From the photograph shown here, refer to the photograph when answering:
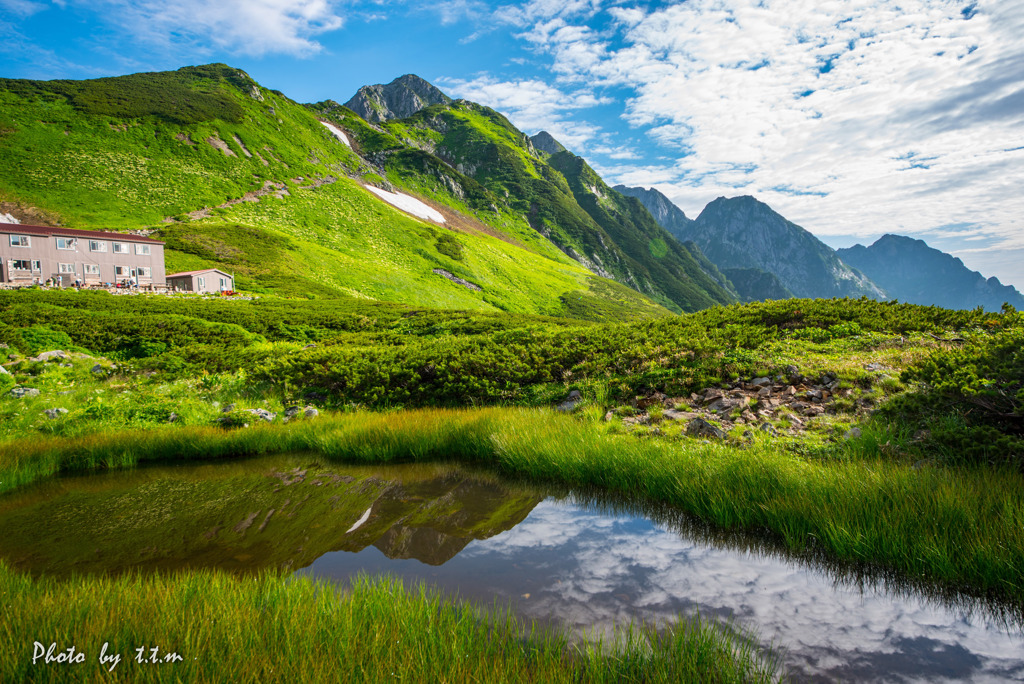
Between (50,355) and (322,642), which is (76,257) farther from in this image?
(322,642)

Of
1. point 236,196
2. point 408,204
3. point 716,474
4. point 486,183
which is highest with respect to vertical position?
point 486,183

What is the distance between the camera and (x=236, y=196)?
224 feet

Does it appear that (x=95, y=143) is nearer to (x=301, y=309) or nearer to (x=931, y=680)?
(x=301, y=309)

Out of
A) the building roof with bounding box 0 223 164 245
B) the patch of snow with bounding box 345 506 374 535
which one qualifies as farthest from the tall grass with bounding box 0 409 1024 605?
the building roof with bounding box 0 223 164 245

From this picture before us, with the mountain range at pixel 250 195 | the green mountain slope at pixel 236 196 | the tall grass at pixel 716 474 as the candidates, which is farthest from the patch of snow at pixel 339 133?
the tall grass at pixel 716 474

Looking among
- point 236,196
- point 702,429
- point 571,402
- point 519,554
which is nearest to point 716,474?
point 702,429

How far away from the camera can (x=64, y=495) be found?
25.1 ft

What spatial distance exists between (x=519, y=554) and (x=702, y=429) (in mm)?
4643

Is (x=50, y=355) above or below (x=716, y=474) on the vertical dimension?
above

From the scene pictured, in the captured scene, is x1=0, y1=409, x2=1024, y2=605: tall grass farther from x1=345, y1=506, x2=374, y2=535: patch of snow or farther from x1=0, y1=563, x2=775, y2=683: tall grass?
x1=345, y1=506, x2=374, y2=535: patch of snow

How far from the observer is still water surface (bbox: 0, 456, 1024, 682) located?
3.59 metres

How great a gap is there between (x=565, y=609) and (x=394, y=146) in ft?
486

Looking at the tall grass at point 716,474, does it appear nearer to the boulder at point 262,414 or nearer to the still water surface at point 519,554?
the still water surface at point 519,554

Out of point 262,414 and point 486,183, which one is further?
point 486,183
